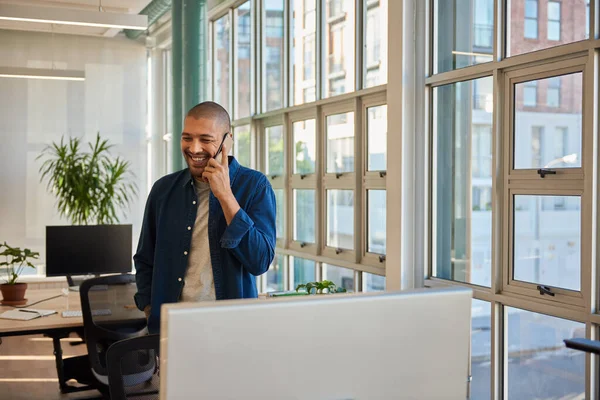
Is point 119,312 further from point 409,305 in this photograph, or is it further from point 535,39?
point 409,305

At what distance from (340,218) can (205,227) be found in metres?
3.26

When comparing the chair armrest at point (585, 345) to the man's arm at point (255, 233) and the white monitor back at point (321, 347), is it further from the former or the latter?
the man's arm at point (255, 233)

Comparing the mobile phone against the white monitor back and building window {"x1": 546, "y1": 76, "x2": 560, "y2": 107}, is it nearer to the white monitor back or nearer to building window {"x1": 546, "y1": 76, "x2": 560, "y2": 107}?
the white monitor back

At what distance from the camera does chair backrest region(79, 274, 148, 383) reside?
12.3 ft

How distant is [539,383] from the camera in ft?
11.8

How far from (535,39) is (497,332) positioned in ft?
5.12

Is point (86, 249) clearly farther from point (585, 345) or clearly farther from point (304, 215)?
point (585, 345)

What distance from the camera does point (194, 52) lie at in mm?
7289

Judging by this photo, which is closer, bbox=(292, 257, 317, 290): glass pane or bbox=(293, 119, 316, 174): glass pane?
A: bbox=(293, 119, 316, 174): glass pane

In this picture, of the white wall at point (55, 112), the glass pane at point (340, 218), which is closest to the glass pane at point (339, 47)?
the glass pane at point (340, 218)

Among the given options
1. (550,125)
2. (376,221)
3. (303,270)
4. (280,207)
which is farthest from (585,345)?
(280,207)

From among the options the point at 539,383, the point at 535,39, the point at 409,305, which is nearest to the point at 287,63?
the point at 535,39

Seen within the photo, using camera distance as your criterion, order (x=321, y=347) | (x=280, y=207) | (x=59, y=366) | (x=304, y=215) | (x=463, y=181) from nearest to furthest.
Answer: (x=321, y=347) < (x=463, y=181) < (x=59, y=366) < (x=304, y=215) < (x=280, y=207)

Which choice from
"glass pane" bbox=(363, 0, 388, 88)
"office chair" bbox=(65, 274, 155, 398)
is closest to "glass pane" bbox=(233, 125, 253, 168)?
"glass pane" bbox=(363, 0, 388, 88)
